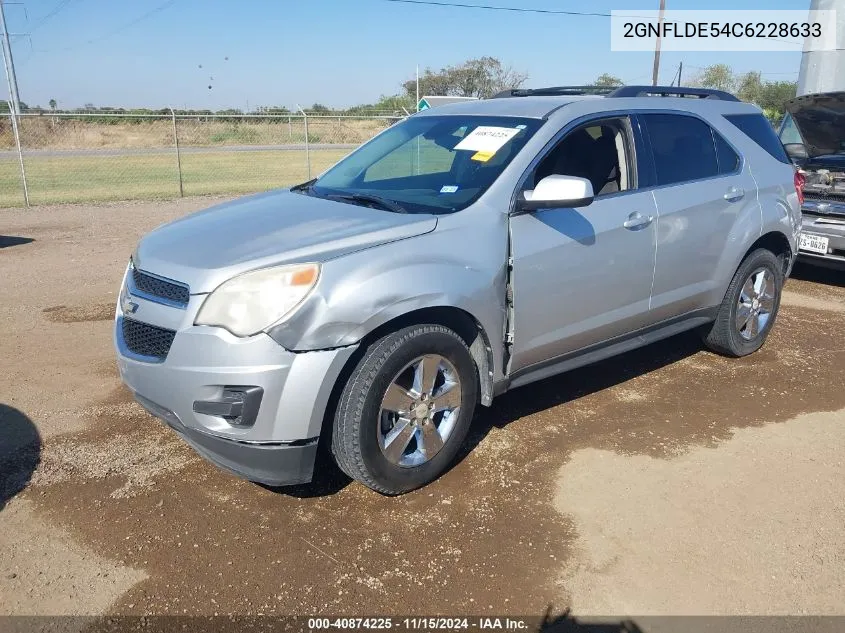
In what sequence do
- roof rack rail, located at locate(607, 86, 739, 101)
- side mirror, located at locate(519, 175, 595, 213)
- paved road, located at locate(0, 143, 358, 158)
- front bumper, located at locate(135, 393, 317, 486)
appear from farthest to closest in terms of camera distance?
paved road, located at locate(0, 143, 358, 158) < roof rack rail, located at locate(607, 86, 739, 101) < side mirror, located at locate(519, 175, 595, 213) < front bumper, located at locate(135, 393, 317, 486)

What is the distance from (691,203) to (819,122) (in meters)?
4.95

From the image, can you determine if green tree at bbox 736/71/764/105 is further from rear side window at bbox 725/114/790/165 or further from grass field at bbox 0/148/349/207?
rear side window at bbox 725/114/790/165

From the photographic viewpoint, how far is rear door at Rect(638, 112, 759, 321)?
14.5 ft

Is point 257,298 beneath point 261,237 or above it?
beneath

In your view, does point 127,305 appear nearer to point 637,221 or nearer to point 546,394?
point 546,394

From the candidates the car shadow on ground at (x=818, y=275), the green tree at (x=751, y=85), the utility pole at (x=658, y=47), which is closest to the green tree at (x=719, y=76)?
the green tree at (x=751, y=85)

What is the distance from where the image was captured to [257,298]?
2.97 metres

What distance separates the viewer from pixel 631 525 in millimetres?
3258

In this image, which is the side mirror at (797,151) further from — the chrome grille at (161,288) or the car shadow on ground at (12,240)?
the car shadow on ground at (12,240)

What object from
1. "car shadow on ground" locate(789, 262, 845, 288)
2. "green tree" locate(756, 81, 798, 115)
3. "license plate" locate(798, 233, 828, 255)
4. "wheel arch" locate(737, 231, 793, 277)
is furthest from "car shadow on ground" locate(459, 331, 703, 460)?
"green tree" locate(756, 81, 798, 115)

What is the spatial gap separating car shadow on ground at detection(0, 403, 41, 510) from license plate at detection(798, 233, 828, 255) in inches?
280

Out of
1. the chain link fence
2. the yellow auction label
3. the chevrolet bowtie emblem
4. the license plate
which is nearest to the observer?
the chevrolet bowtie emblem

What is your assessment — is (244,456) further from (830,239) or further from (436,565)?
(830,239)

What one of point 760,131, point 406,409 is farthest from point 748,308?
point 406,409
